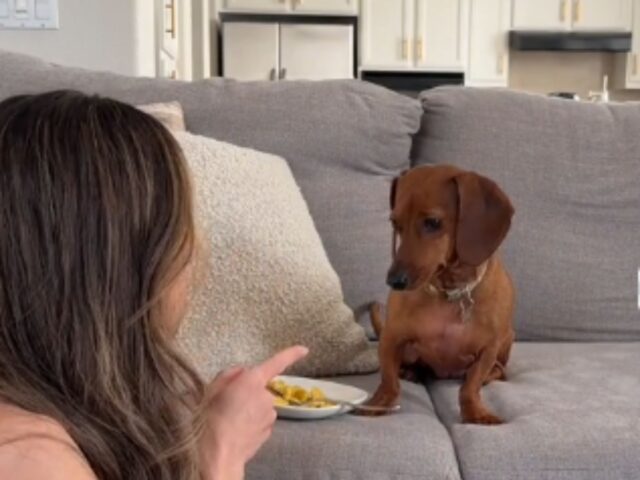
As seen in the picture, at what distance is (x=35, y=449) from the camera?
70cm

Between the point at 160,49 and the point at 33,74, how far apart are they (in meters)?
1.16

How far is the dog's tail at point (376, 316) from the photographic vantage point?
5.33ft

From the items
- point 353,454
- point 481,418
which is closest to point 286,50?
point 481,418

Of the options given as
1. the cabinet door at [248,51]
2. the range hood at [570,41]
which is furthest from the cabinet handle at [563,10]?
the cabinet door at [248,51]

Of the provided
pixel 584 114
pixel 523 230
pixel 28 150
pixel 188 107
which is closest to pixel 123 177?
pixel 28 150

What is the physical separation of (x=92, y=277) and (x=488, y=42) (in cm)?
577

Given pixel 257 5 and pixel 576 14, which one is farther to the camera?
pixel 576 14

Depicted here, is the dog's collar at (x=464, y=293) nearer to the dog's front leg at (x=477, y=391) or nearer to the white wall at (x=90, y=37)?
the dog's front leg at (x=477, y=391)

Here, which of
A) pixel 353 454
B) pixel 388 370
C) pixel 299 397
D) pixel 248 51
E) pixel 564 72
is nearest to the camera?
pixel 353 454

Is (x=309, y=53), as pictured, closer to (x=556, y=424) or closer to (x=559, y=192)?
(x=559, y=192)

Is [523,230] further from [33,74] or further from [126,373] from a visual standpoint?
[126,373]

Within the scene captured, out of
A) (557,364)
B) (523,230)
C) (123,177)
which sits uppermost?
(123,177)

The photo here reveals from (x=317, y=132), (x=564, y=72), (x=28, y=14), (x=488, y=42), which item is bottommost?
(x=564, y=72)

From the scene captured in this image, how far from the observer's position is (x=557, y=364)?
1527 millimetres
